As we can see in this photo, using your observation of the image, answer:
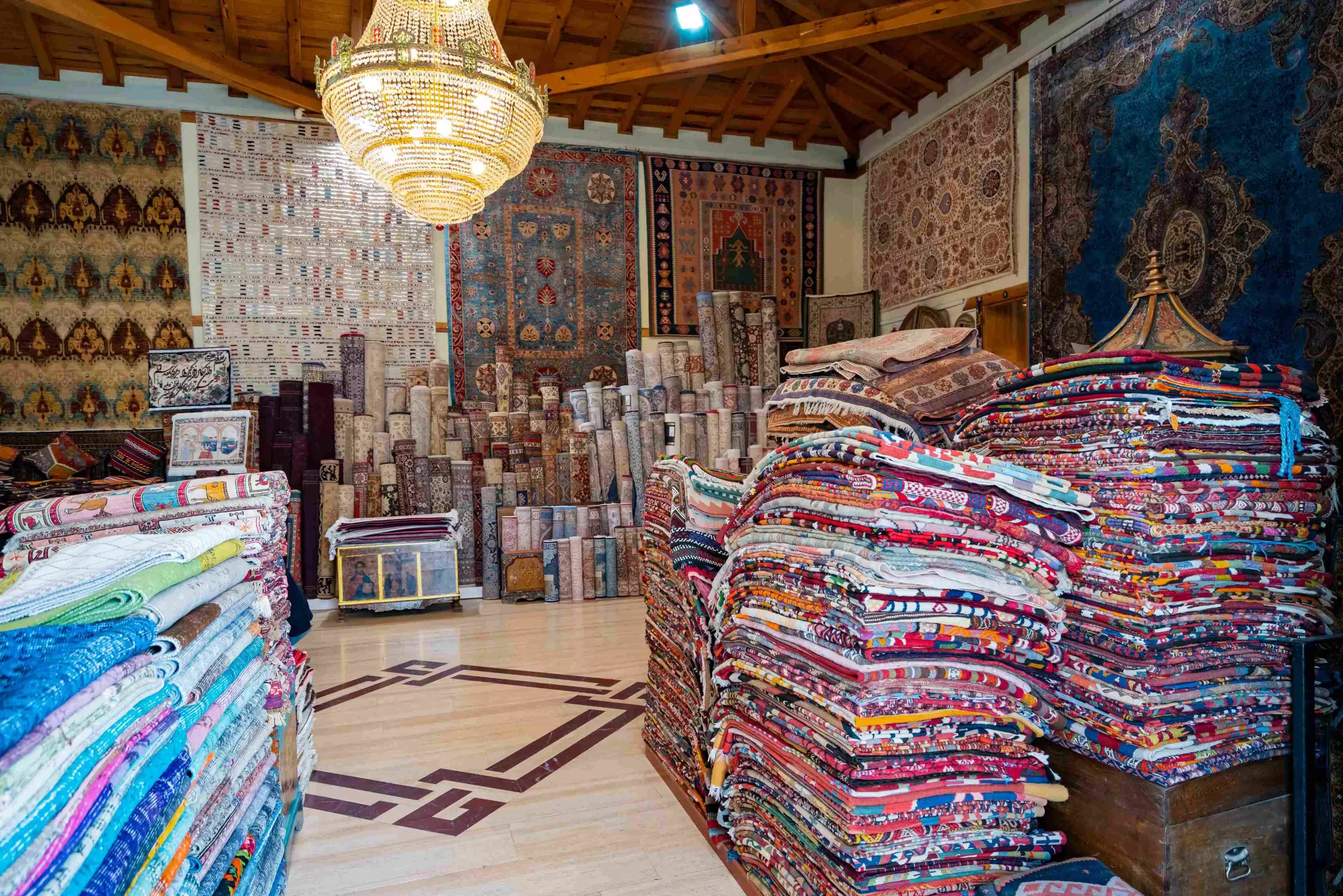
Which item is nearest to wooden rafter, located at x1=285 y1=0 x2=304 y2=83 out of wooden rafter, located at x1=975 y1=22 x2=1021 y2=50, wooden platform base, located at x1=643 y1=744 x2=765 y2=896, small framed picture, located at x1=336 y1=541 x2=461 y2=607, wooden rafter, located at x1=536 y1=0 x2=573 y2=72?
wooden rafter, located at x1=536 y1=0 x2=573 y2=72

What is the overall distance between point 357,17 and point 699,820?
6.10 metres

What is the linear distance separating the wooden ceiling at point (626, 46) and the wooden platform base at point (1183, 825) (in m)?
4.81

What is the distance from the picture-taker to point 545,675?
400 cm

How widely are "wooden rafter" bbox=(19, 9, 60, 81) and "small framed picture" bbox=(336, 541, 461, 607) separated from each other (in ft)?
13.8

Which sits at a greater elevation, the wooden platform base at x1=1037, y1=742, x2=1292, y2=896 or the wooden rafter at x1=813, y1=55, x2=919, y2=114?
the wooden rafter at x1=813, y1=55, x2=919, y2=114

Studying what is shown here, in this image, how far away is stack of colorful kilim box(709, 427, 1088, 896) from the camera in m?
1.44

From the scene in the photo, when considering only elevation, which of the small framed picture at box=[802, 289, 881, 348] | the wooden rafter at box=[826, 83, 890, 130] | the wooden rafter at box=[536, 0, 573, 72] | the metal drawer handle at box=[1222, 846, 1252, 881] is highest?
the wooden rafter at box=[536, 0, 573, 72]

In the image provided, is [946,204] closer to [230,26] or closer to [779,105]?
[779,105]

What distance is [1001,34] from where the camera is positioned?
5855 millimetres

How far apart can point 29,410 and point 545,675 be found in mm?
5311

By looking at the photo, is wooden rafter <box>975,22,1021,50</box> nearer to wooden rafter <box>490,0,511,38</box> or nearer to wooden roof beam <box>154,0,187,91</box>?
wooden rafter <box>490,0,511,38</box>

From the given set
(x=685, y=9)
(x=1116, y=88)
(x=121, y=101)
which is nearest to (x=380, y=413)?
(x=121, y=101)

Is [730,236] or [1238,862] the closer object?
[1238,862]

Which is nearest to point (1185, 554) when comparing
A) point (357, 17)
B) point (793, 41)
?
point (793, 41)
